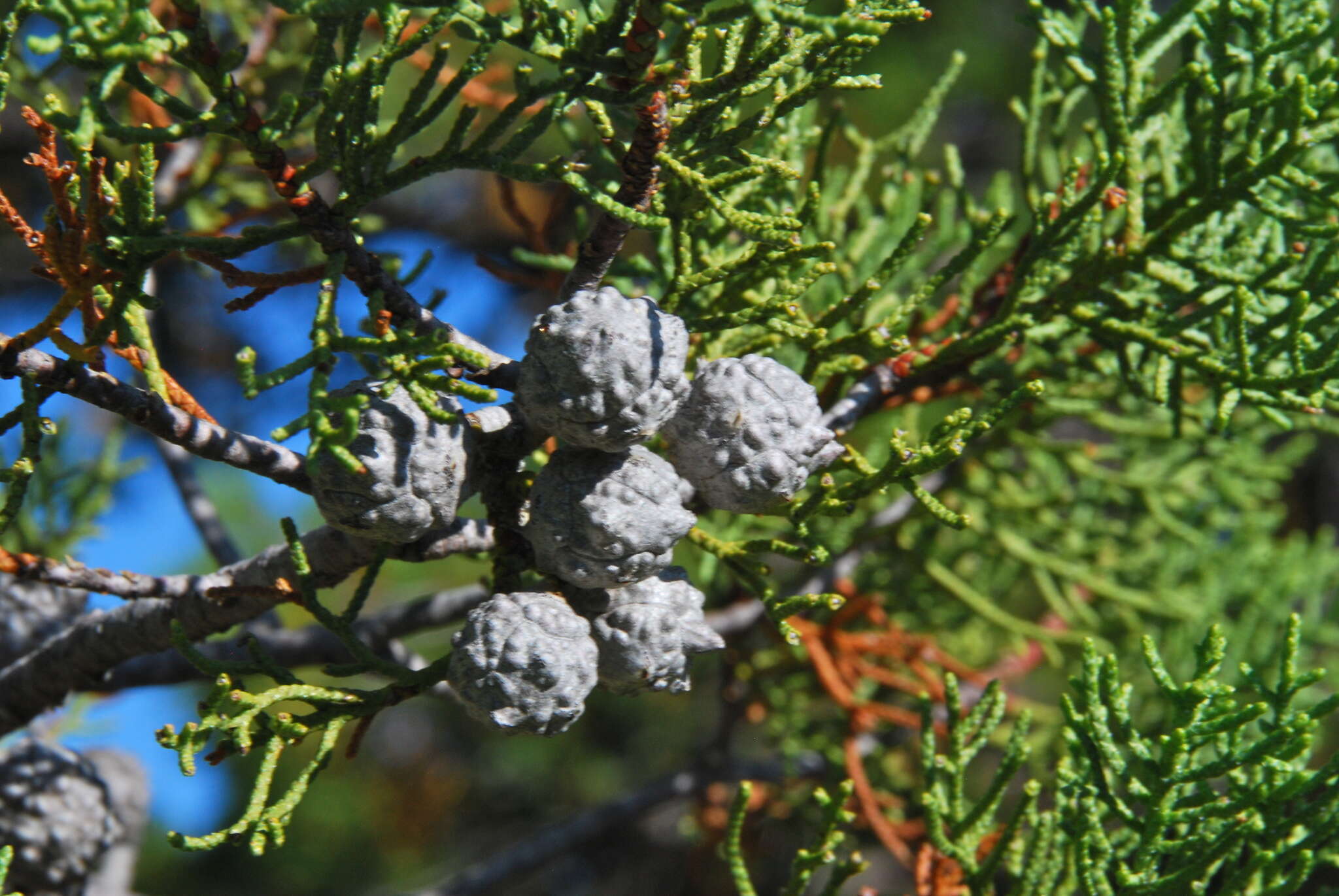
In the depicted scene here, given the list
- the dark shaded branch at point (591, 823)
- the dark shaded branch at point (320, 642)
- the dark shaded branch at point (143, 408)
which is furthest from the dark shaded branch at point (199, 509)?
the dark shaded branch at point (143, 408)

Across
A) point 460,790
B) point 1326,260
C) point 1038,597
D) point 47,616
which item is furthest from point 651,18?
point 460,790

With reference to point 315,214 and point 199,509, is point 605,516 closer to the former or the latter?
point 315,214

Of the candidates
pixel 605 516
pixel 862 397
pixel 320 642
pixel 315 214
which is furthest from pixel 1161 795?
pixel 320 642

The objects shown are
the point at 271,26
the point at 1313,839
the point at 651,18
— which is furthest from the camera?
the point at 271,26

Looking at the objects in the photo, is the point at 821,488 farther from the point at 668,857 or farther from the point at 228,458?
the point at 668,857

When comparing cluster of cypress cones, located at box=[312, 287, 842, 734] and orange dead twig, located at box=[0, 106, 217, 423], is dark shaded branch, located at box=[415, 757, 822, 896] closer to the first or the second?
cluster of cypress cones, located at box=[312, 287, 842, 734]

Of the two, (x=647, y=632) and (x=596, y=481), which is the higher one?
(x=596, y=481)
